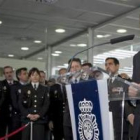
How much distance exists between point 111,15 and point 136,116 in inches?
182

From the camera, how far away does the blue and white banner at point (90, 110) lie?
4.97 ft

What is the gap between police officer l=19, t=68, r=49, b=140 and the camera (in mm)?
3883

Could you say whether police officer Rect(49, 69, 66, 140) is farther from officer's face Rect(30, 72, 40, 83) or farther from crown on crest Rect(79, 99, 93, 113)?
crown on crest Rect(79, 99, 93, 113)

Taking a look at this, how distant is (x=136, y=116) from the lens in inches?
59.4

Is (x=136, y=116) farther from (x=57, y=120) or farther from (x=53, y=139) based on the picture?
(x=53, y=139)

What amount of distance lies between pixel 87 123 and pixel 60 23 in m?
5.05

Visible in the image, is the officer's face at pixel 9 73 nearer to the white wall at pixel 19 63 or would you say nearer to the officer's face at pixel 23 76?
the officer's face at pixel 23 76

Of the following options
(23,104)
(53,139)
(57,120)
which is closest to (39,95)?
(23,104)

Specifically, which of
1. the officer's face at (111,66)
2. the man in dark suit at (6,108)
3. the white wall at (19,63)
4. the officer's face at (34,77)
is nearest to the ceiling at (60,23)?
the white wall at (19,63)

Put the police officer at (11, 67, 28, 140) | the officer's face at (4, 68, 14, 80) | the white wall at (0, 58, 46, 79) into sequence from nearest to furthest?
1. the police officer at (11, 67, 28, 140)
2. the officer's face at (4, 68, 14, 80)
3. the white wall at (0, 58, 46, 79)

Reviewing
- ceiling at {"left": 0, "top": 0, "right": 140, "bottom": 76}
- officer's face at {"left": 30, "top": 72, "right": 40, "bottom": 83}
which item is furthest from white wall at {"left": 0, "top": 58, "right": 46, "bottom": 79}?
officer's face at {"left": 30, "top": 72, "right": 40, "bottom": 83}

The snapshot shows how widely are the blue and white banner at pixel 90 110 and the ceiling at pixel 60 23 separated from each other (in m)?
3.73

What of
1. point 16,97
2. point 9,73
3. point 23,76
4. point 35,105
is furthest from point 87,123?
point 9,73

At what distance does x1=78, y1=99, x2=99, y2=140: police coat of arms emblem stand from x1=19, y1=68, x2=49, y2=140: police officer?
2.28m
